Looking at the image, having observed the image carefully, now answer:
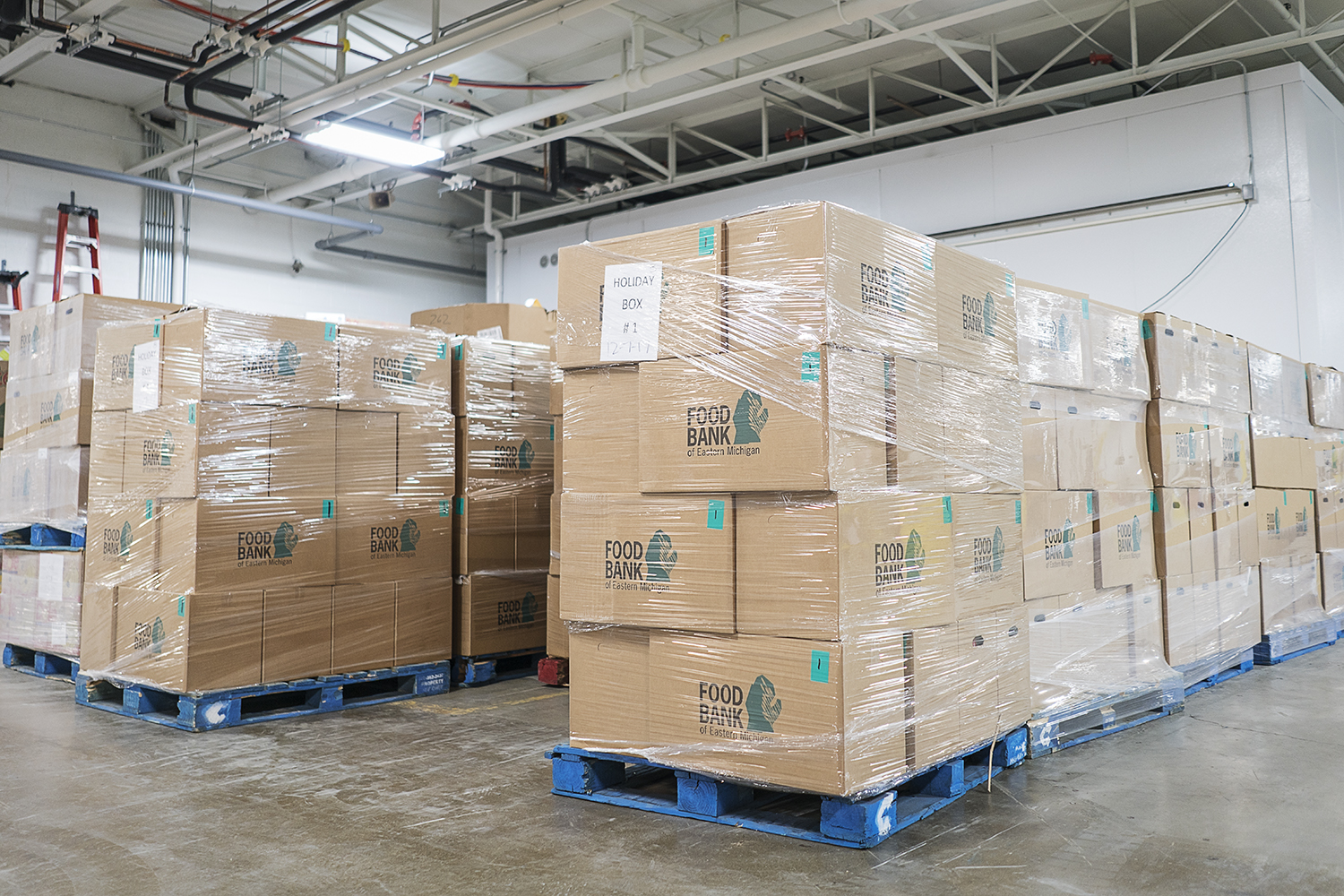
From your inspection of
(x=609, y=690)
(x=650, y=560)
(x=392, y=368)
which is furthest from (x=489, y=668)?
(x=650, y=560)

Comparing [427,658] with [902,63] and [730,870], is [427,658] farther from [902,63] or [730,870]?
[902,63]

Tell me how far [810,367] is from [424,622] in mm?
3365

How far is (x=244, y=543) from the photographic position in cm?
496

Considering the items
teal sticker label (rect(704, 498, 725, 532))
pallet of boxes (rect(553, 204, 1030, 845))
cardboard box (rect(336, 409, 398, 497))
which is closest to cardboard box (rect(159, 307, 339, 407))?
cardboard box (rect(336, 409, 398, 497))

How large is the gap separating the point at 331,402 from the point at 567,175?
610 cm

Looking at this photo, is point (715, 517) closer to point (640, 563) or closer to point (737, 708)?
point (640, 563)

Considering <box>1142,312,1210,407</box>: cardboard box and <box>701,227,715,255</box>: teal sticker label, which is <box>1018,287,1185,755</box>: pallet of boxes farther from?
<box>701,227,715,255</box>: teal sticker label

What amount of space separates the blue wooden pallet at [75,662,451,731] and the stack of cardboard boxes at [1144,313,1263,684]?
403cm

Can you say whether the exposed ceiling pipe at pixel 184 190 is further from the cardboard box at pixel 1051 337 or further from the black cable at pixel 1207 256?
the cardboard box at pixel 1051 337

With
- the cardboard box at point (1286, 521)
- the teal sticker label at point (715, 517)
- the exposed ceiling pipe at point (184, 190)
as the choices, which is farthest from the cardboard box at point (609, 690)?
the exposed ceiling pipe at point (184, 190)

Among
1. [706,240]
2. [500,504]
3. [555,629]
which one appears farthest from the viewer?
[500,504]

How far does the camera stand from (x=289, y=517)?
513cm

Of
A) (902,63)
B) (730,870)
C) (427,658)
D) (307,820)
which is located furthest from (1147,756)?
(902,63)

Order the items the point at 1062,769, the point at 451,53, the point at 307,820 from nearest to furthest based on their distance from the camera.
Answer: the point at 307,820 < the point at 1062,769 < the point at 451,53
